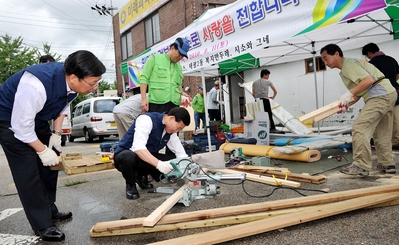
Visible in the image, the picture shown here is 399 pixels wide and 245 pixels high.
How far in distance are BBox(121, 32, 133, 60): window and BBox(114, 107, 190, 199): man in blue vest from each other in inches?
718

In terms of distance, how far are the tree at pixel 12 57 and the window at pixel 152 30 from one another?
50.4 ft

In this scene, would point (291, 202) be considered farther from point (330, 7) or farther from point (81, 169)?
point (81, 169)

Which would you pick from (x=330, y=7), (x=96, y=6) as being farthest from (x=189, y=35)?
(x=96, y=6)

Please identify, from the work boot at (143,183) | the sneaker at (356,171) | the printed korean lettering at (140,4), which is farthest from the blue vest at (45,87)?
the printed korean lettering at (140,4)

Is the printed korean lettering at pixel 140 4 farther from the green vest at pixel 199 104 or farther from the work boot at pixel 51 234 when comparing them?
the work boot at pixel 51 234

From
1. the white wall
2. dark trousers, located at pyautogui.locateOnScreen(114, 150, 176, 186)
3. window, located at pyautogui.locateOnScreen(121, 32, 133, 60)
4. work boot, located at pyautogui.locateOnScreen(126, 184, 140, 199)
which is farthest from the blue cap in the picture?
window, located at pyautogui.locateOnScreen(121, 32, 133, 60)

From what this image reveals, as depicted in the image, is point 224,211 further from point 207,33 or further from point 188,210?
point 207,33

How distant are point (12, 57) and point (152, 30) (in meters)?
18.0

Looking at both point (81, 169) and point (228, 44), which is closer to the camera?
point (228, 44)

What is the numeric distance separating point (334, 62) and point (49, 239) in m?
3.44

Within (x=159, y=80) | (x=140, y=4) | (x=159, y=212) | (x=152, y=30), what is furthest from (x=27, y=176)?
(x=140, y=4)

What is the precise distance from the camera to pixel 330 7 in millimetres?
3504

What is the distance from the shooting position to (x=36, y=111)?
2154 millimetres

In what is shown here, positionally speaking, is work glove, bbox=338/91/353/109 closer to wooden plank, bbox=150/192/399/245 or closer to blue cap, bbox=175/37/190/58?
Result: wooden plank, bbox=150/192/399/245
